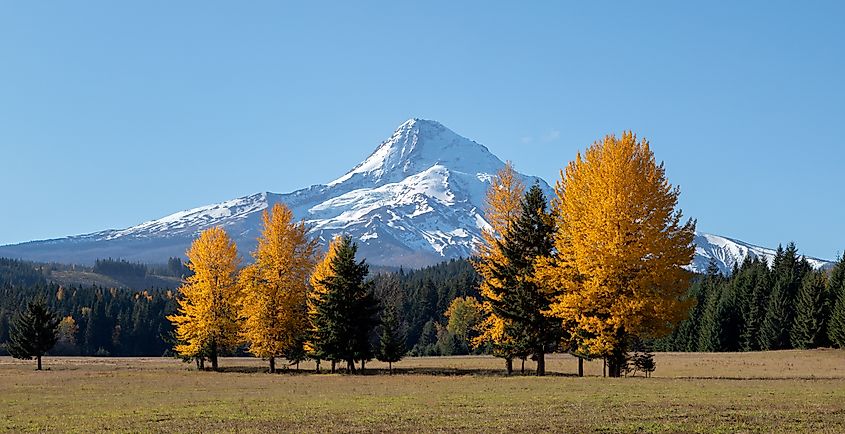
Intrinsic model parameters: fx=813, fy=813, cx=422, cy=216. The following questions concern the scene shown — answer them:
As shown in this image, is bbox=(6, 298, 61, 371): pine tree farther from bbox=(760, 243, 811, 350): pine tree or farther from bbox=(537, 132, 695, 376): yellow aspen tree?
bbox=(760, 243, 811, 350): pine tree

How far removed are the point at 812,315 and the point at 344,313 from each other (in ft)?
228

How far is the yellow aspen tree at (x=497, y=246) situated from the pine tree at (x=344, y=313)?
11022mm

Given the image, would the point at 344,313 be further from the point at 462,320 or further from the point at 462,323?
the point at 462,320

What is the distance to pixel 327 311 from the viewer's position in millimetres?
60031

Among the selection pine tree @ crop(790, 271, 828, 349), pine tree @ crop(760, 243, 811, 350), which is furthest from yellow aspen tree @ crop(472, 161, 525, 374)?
pine tree @ crop(760, 243, 811, 350)

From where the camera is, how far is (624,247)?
41375 mm

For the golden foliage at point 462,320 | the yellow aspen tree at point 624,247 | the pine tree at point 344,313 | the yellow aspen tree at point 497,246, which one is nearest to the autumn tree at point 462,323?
the golden foliage at point 462,320

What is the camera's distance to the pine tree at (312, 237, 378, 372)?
196 ft

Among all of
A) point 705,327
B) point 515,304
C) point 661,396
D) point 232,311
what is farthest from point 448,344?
point 661,396

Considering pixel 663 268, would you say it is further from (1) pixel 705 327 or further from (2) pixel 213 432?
(1) pixel 705 327

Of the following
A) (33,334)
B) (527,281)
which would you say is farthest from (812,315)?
(33,334)

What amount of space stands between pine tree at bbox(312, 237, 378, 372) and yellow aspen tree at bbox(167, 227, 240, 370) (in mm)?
9663

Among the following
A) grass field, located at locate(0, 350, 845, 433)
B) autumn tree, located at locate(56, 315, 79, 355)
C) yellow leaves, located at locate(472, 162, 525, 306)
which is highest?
yellow leaves, located at locate(472, 162, 525, 306)

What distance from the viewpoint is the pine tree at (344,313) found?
59594 millimetres
